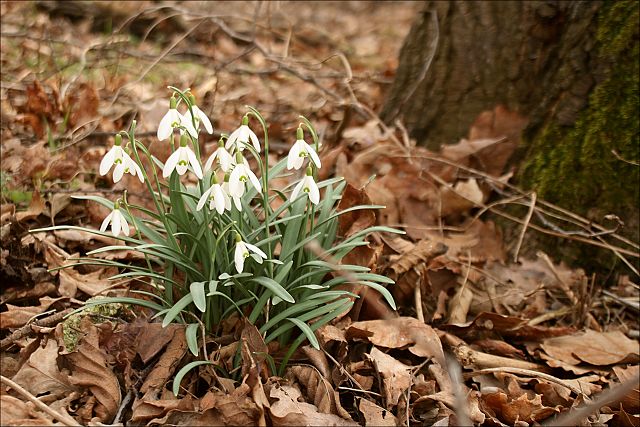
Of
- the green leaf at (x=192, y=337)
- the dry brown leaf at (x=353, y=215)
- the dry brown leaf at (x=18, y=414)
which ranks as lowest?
the dry brown leaf at (x=18, y=414)

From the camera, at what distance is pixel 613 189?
115 inches

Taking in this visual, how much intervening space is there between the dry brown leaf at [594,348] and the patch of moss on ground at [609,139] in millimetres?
570

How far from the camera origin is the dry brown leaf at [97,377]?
6.20 feet

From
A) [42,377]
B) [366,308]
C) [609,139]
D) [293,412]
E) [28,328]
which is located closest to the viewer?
[293,412]

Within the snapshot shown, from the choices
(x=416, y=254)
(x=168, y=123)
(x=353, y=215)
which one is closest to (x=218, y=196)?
(x=168, y=123)

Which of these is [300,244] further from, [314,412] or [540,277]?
[540,277]

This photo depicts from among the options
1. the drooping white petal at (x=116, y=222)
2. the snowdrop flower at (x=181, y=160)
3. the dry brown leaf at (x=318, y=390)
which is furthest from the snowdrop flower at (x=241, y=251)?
the dry brown leaf at (x=318, y=390)

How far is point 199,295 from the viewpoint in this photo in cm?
180

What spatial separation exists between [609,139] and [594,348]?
0.98 meters

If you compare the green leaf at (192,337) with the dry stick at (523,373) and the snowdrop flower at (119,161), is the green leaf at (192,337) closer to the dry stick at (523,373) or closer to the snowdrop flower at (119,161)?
the snowdrop flower at (119,161)

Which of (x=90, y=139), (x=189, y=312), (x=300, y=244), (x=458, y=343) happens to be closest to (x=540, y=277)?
(x=458, y=343)

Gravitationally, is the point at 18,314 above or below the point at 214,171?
below

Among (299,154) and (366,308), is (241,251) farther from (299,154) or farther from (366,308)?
(366,308)

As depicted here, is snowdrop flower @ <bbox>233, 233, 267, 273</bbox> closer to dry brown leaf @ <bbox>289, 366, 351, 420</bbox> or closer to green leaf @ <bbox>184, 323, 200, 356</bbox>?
green leaf @ <bbox>184, 323, 200, 356</bbox>
